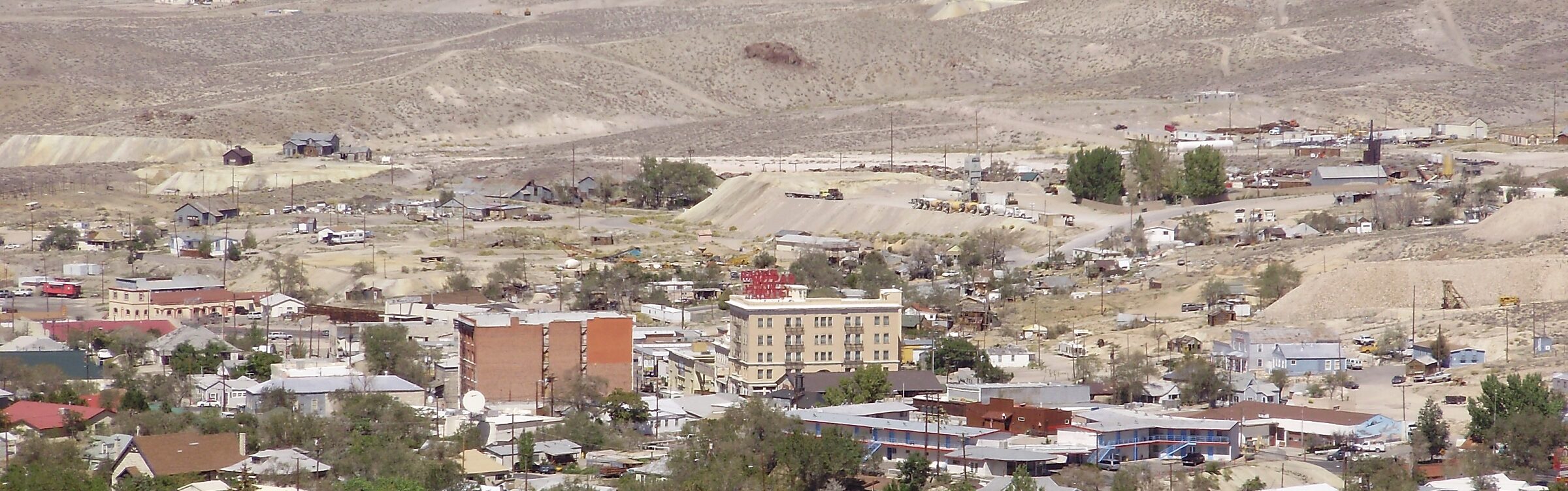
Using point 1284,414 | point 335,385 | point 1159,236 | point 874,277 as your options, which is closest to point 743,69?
point 1159,236

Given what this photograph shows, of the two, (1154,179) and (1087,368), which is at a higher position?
(1154,179)

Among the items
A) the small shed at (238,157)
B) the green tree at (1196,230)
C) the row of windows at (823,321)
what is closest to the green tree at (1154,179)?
the green tree at (1196,230)

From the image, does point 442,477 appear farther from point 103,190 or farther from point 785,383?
point 103,190

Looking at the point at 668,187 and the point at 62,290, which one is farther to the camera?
the point at 668,187

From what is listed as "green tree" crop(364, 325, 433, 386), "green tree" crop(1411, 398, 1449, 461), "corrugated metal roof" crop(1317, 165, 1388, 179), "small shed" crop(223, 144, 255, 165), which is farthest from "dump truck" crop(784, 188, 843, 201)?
"green tree" crop(1411, 398, 1449, 461)

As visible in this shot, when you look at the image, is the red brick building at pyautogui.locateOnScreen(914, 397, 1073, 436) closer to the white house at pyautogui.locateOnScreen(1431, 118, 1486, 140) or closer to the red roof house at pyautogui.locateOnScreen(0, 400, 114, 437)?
the red roof house at pyautogui.locateOnScreen(0, 400, 114, 437)

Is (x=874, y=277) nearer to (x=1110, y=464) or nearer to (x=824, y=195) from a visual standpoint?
(x=824, y=195)
